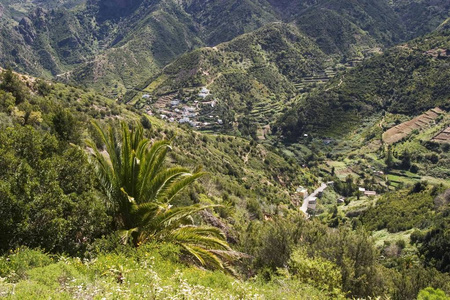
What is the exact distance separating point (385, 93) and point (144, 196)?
12895cm

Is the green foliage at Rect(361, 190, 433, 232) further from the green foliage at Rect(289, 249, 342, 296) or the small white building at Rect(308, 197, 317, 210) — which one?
the green foliage at Rect(289, 249, 342, 296)

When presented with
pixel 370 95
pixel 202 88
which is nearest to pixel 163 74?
pixel 202 88

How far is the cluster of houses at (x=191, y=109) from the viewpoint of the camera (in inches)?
4395

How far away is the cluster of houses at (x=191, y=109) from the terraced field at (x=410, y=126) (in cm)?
5809

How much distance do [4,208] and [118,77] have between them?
626 ft

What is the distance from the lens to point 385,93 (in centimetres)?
11662

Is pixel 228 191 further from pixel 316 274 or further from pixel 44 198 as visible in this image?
pixel 44 198

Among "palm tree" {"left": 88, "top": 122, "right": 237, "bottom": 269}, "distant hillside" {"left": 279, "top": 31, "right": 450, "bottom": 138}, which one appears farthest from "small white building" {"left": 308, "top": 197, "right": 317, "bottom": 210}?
"distant hillside" {"left": 279, "top": 31, "right": 450, "bottom": 138}

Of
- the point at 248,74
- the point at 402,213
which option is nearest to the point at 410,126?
the point at 402,213

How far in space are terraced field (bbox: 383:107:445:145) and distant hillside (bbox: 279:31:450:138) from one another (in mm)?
3611

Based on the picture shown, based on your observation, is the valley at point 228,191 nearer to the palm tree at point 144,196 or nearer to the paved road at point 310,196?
the palm tree at point 144,196

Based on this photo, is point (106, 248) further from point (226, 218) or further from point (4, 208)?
point (226, 218)

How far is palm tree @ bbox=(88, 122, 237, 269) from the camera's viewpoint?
8.04 meters

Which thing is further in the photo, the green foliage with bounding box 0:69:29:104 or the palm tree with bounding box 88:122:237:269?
the green foliage with bounding box 0:69:29:104
